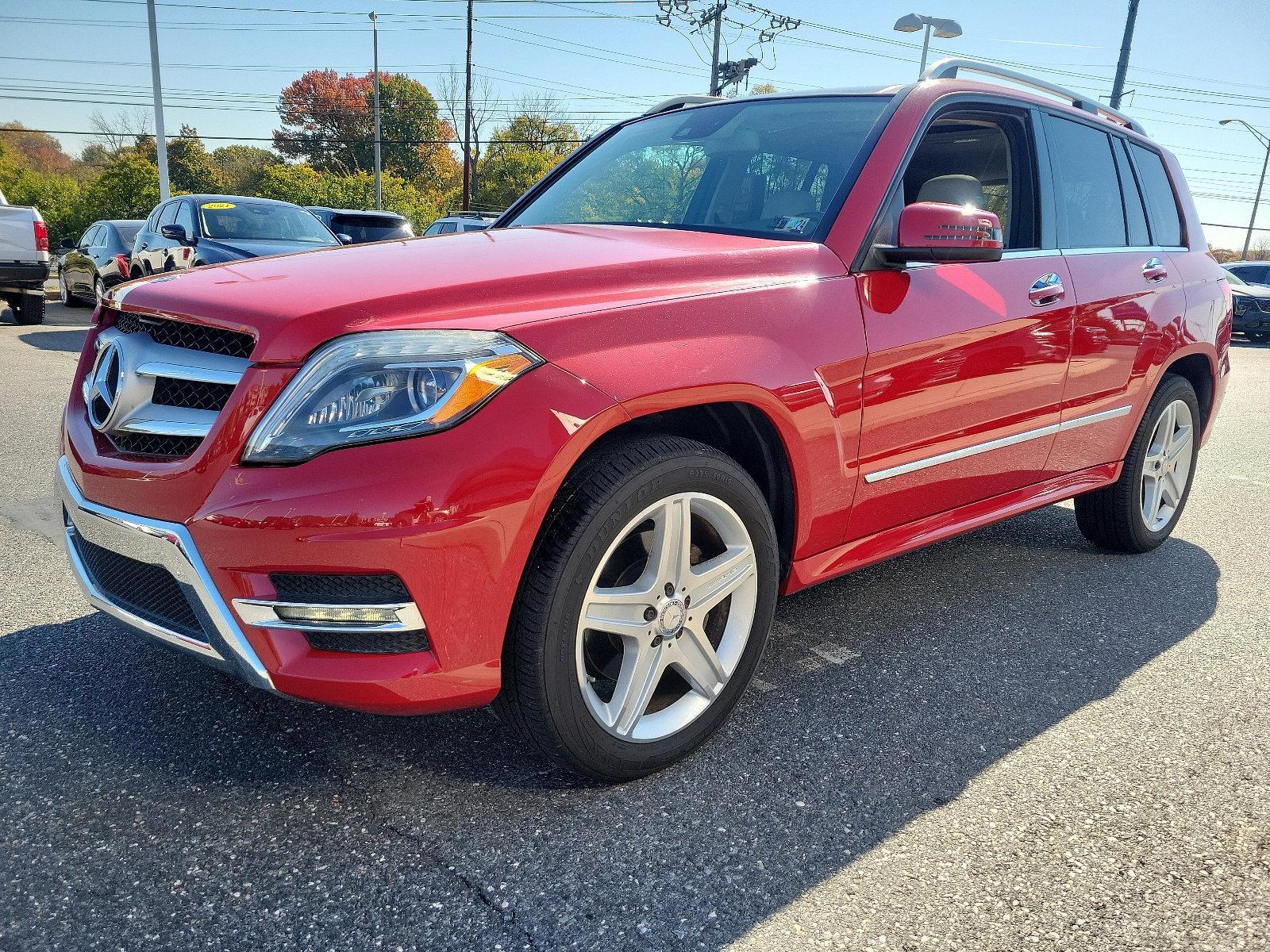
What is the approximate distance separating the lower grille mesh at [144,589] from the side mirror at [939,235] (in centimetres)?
199

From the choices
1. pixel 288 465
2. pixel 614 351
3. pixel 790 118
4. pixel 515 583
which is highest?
pixel 790 118

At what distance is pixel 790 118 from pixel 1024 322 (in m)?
1.01

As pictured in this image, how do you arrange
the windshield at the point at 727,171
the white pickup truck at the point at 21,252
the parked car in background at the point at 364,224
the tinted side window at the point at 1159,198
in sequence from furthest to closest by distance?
the parked car in background at the point at 364,224
the white pickup truck at the point at 21,252
the tinted side window at the point at 1159,198
the windshield at the point at 727,171

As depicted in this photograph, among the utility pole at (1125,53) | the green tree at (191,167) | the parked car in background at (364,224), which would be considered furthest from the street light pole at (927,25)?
the green tree at (191,167)

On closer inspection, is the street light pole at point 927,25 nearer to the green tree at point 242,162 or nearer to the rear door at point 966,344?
the rear door at point 966,344

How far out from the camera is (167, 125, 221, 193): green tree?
57.9 meters

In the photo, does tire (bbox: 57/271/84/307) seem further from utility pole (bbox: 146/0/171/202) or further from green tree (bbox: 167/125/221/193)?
green tree (bbox: 167/125/221/193)

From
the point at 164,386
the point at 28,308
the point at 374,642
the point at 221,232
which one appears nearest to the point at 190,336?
the point at 164,386

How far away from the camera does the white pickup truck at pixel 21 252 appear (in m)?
12.1

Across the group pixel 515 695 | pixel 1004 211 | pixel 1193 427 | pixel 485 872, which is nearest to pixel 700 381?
pixel 515 695

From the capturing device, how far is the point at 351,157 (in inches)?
2896

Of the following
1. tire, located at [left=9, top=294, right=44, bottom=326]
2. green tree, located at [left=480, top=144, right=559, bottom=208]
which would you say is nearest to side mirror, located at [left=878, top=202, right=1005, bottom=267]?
tire, located at [left=9, top=294, right=44, bottom=326]

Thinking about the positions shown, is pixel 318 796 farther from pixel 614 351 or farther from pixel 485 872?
pixel 614 351

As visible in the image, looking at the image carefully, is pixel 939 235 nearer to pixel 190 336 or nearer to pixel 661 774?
pixel 661 774
